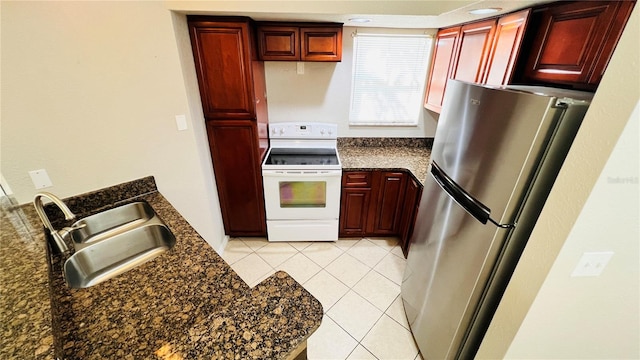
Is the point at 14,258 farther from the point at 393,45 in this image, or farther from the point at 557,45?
the point at 393,45

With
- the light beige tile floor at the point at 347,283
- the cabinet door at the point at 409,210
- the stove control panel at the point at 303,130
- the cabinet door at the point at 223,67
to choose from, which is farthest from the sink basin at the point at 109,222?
the cabinet door at the point at 409,210

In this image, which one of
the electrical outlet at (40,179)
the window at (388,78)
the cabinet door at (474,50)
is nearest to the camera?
the electrical outlet at (40,179)

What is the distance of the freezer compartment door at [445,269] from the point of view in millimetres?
1128

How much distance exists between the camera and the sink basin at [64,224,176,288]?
1.25 metres

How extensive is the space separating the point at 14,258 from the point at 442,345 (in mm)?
1993

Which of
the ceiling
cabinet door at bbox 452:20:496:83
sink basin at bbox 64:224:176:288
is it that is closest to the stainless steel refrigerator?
cabinet door at bbox 452:20:496:83

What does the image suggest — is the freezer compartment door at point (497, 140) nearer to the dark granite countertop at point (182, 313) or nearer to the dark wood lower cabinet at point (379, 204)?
the dark granite countertop at point (182, 313)

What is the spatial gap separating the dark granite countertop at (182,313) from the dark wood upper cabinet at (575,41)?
151cm

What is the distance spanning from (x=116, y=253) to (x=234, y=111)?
128 centimetres

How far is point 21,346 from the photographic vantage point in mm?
606

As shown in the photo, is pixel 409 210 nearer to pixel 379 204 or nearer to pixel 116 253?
pixel 379 204

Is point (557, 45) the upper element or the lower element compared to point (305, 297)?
upper

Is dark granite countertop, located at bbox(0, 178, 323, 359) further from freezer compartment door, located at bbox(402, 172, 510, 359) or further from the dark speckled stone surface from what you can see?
freezer compartment door, located at bbox(402, 172, 510, 359)

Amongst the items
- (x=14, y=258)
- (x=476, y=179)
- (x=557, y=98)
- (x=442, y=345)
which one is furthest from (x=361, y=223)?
(x=14, y=258)
